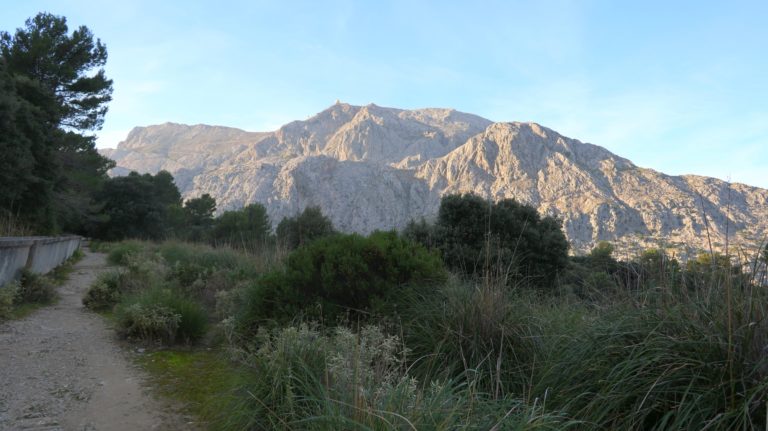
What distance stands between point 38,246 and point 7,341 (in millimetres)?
5885

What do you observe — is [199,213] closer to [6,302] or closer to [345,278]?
[6,302]

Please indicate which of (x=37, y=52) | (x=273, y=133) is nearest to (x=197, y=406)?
(x=37, y=52)

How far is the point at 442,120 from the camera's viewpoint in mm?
184250

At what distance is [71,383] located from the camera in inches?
157

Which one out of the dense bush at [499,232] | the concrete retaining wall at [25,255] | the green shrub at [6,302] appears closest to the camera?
the green shrub at [6,302]

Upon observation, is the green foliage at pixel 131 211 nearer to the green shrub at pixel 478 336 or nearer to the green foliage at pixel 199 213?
the green foliage at pixel 199 213

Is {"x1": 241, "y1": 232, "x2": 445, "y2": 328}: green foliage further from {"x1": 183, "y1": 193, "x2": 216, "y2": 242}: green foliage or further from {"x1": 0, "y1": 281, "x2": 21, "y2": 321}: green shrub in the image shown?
{"x1": 183, "y1": 193, "x2": 216, "y2": 242}: green foliage

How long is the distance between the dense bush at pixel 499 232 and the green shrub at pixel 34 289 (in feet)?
26.3

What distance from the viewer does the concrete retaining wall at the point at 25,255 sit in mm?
7605

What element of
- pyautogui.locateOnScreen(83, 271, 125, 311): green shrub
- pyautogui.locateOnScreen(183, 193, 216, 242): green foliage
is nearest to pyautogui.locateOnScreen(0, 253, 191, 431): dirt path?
pyautogui.locateOnScreen(83, 271, 125, 311): green shrub

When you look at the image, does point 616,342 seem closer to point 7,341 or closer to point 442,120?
point 7,341

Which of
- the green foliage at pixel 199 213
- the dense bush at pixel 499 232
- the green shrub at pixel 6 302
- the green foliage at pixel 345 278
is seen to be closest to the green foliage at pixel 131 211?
the green foliage at pixel 199 213

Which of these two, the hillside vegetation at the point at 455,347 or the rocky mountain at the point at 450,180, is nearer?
the hillside vegetation at the point at 455,347

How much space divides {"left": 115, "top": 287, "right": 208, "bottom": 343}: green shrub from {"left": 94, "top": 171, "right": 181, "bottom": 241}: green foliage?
38424 mm
